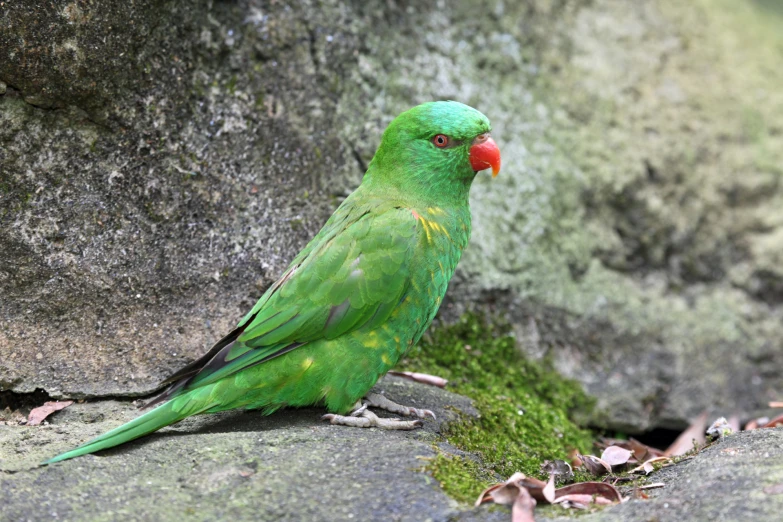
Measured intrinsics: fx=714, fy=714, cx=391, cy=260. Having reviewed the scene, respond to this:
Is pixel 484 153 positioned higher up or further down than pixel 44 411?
higher up

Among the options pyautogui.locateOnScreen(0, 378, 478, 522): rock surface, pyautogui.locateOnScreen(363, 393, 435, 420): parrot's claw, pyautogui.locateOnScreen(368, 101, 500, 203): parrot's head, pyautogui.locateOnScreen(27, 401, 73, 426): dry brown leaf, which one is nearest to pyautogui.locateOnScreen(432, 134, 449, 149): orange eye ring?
pyautogui.locateOnScreen(368, 101, 500, 203): parrot's head

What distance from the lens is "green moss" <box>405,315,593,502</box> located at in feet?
11.9

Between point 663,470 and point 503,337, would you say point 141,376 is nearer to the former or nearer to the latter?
point 503,337

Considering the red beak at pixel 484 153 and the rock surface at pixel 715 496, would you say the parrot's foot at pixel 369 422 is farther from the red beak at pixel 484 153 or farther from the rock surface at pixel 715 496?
the red beak at pixel 484 153

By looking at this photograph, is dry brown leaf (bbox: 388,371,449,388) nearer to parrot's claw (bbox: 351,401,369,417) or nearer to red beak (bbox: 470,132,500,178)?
parrot's claw (bbox: 351,401,369,417)

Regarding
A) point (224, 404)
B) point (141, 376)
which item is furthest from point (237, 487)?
point (141, 376)

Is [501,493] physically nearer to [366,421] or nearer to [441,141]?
[366,421]

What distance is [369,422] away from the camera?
11.5 ft

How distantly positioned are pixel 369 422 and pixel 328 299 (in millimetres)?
640

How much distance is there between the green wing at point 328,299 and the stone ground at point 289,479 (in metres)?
0.35

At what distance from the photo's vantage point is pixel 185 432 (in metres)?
3.42

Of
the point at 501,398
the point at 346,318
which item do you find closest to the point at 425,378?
the point at 501,398

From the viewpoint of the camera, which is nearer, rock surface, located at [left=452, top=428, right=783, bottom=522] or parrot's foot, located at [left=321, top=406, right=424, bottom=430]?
rock surface, located at [left=452, top=428, right=783, bottom=522]

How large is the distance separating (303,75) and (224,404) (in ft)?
7.38
